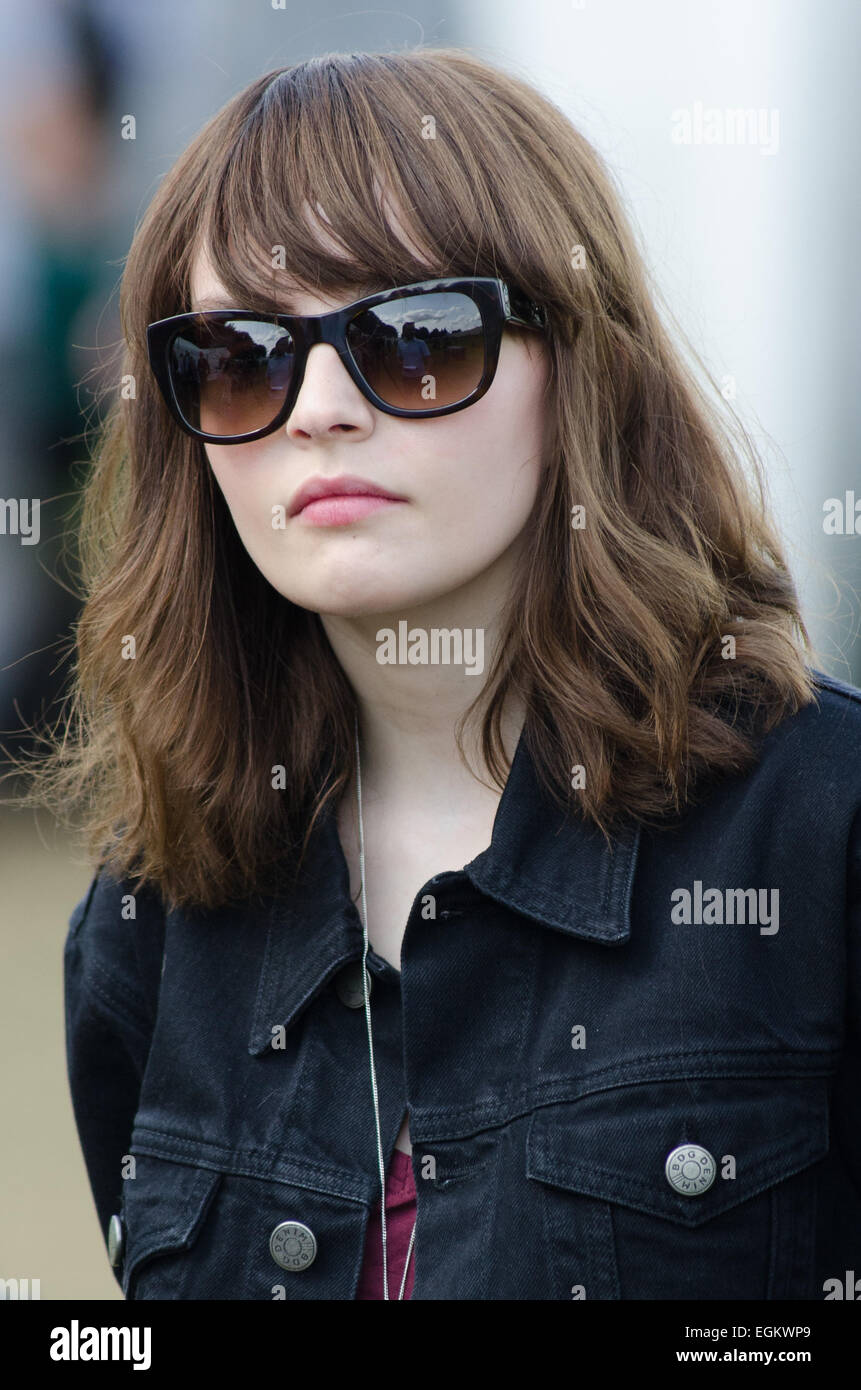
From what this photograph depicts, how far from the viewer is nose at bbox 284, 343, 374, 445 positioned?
5.19 feet

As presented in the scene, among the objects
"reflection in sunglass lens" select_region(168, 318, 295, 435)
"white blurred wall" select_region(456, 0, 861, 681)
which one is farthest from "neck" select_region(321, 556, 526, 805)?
"white blurred wall" select_region(456, 0, 861, 681)

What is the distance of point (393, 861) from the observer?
1.82 metres

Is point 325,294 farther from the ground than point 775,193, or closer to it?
closer to it

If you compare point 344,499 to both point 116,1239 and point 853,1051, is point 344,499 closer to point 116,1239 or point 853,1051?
point 853,1051

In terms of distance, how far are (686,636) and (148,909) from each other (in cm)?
83

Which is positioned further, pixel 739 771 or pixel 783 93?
pixel 783 93

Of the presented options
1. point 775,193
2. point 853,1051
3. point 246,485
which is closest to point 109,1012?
point 246,485

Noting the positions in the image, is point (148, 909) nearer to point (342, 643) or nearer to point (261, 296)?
point (342, 643)

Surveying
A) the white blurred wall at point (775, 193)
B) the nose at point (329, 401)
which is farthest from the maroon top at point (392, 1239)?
the white blurred wall at point (775, 193)

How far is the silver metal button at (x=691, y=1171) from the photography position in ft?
4.88

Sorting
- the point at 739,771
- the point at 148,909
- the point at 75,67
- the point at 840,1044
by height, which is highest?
the point at 75,67

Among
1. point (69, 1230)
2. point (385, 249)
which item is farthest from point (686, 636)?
point (69, 1230)

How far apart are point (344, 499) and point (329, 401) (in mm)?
108

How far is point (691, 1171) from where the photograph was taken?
4.89 feet
